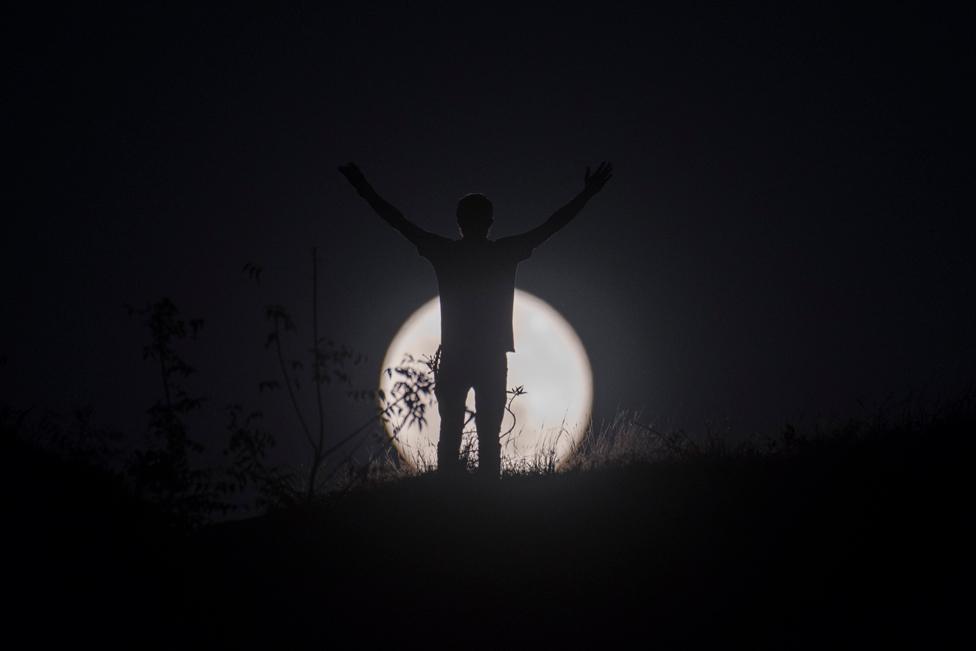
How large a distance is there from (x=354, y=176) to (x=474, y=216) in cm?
121

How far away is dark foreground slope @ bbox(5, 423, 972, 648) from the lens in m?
5.01

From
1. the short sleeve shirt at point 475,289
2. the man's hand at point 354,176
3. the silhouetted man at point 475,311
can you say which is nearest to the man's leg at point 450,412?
the silhouetted man at point 475,311

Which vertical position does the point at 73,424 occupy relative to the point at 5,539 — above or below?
above

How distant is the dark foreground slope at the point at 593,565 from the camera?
501 centimetres

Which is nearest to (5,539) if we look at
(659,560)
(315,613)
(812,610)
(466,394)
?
(315,613)

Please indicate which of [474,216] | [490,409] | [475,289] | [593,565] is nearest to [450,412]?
[490,409]

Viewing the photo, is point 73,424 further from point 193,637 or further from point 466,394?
point 466,394

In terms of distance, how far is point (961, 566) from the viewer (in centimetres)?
519

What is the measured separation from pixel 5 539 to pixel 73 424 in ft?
6.82

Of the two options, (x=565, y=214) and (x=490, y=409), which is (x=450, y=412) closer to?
(x=490, y=409)

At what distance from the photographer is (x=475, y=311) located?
7203 mm

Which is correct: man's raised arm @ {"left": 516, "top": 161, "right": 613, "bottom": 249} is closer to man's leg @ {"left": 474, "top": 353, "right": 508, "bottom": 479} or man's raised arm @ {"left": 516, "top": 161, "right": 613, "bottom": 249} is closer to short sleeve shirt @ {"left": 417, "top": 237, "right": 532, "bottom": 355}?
short sleeve shirt @ {"left": 417, "top": 237, "right": 532, "bottom": 355}

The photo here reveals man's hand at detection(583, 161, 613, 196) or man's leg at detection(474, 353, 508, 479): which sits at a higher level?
man's hand at detection(583, 161, 613, 196)

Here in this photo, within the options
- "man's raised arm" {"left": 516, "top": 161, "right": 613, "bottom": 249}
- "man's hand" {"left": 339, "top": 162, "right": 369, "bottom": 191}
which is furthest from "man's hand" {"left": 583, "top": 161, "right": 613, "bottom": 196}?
"man's hand" {"left": 339, "top": 162, "right": 369, "bottom": 191}
